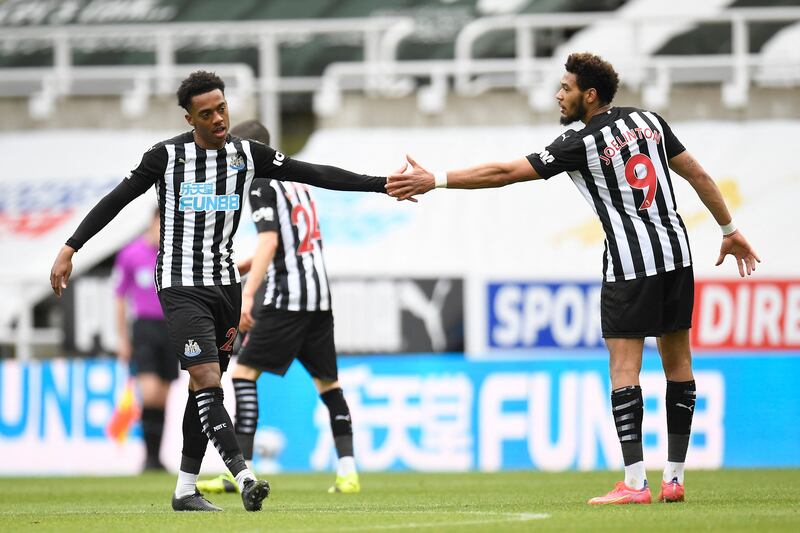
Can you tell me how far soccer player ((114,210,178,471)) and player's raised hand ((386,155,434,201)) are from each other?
5098 millimetres

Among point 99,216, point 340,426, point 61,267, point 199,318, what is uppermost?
point 99,216

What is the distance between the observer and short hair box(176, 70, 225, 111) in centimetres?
680

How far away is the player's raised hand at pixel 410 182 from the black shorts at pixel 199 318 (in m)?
0.90

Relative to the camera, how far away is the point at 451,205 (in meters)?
16.4

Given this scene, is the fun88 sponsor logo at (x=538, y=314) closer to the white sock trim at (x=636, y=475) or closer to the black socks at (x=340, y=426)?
the black socks at (x=340, y=426)

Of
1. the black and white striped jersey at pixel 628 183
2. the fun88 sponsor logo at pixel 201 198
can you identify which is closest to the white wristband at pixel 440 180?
the black and white striped jersey at pixel 628 183

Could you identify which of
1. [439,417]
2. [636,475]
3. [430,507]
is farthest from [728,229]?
[439,417]

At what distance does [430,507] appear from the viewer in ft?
23.5

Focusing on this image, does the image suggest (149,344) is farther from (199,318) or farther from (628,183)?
(628,183)

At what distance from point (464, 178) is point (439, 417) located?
5.47 meters

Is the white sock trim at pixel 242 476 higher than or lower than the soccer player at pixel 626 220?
lower

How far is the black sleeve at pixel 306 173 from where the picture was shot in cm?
701

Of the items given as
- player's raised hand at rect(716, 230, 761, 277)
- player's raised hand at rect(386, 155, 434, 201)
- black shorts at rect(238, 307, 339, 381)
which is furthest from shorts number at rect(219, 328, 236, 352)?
player's raised hand at rect(716, 230, 761, 277)

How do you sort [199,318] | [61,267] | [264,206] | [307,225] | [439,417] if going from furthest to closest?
[439,417] < [307,225] < [264,206] < [199,318] < [61,267]
